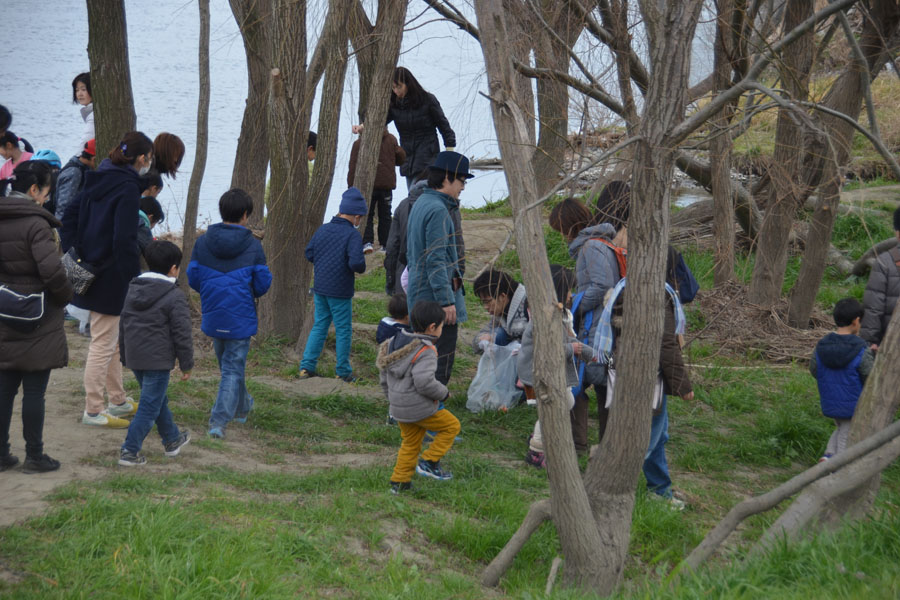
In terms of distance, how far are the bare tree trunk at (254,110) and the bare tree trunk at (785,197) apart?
4736 mm

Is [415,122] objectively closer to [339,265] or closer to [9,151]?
[339,265]

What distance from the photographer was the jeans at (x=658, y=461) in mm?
4699

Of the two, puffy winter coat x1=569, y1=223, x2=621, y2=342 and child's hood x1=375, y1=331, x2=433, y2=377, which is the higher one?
Result: puffy winter coat x1=569, y1=223, x2=621, y2=342

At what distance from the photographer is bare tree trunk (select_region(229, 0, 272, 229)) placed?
8625 millimetres

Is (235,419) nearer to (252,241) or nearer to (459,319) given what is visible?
(252,241)

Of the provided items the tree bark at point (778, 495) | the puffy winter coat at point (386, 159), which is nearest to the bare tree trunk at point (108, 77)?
the puffy winter coat at point (386, 159)

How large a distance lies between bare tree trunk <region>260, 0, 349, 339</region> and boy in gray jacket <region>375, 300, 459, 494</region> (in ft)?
8.24

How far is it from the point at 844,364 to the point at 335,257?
11.9 ft

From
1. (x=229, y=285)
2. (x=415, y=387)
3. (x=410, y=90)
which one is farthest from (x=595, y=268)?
(x=410, y=90)

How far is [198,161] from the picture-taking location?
8.52 m

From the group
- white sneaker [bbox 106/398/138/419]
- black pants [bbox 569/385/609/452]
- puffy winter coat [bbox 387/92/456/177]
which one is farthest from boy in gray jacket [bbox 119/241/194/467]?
puffy winter coat [bbox 387/92/456/177]

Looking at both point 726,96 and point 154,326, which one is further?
point 154,326

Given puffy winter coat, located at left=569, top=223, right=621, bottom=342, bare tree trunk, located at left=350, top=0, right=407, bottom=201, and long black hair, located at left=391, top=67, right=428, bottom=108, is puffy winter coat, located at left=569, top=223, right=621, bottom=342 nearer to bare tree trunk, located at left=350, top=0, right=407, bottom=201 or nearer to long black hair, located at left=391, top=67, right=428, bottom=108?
bare tree trunk, located at left=350, top=0, right=407, bottom=201

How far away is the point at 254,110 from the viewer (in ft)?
29.2
